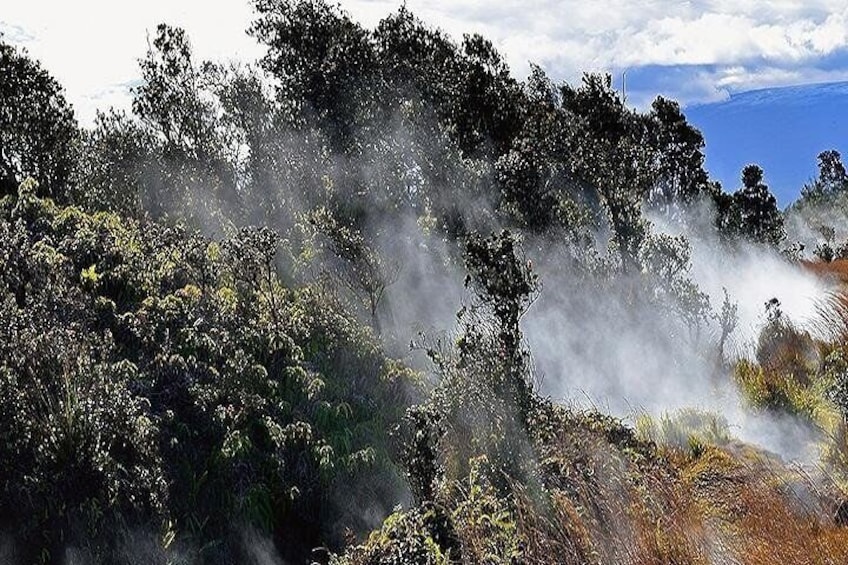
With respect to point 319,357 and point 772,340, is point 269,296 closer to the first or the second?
point 319,357

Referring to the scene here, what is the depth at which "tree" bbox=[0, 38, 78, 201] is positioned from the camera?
1204cm

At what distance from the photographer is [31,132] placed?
12273mm

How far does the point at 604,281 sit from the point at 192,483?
798cm

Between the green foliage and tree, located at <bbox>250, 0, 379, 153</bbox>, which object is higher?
tree, located at <bbox>250, 0, 379, 153</bbox>

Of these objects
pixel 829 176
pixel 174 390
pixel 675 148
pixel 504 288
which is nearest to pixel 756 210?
pixel 675 148

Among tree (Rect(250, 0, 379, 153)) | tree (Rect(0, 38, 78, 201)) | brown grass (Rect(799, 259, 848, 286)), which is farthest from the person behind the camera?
brown grass (Rect(799, 259, 848, 286))

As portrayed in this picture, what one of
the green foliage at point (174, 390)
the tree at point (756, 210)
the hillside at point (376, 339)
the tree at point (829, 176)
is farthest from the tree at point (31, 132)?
the tree at point (829, 176)

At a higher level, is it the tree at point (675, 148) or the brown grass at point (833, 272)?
the tree at point (675, 148)

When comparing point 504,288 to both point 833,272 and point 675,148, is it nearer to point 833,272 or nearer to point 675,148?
point 833,272

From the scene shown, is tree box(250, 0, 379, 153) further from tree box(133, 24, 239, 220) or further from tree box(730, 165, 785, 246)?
tree box(730, 165, 785, 246)

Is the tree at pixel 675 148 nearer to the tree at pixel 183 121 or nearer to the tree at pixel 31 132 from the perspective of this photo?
the tree at pixel 183 121

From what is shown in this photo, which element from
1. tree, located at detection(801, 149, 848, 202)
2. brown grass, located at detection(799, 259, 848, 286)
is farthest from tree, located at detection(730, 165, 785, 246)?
tree, located at detection(801, 149, 848, 202)

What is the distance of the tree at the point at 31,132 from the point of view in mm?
12039

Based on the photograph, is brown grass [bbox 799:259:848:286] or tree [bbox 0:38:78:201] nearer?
tree [bbox 0:38:78:201]
